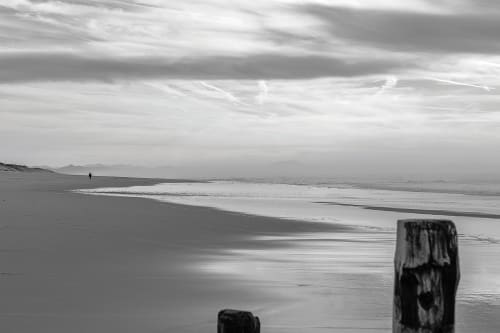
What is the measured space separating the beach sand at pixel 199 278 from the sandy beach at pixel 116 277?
2 centimetres

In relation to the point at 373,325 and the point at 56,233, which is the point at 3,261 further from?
the point at 373,325

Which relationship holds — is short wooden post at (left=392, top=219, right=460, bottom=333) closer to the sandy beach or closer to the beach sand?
the beach sand

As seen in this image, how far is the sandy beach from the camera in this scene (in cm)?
650

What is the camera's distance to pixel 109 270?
9.39 meters

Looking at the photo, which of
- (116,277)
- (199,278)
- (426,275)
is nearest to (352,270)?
(199,278)

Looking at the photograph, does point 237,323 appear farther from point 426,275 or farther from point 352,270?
point 352,270

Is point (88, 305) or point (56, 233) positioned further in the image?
point (56, 233)

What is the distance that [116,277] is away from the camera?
8.87 metres

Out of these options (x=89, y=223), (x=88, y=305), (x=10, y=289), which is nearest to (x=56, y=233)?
(x=89, y=223)

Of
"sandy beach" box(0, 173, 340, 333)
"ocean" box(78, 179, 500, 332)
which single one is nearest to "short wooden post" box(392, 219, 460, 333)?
"ocean" box(78, 179, 500, 332)

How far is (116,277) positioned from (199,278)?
3.64 feet

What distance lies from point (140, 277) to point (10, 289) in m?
1.85

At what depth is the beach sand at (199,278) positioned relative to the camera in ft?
21.6

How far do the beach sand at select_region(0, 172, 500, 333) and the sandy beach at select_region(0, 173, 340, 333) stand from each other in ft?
0.05
